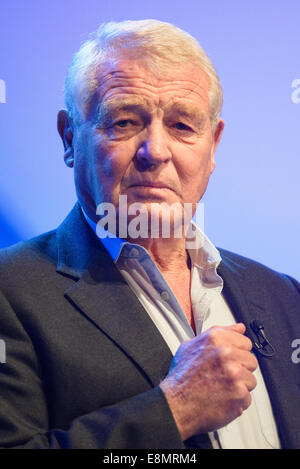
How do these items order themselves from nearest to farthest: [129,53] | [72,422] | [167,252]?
[72,422]
[129,53]
[167,252]

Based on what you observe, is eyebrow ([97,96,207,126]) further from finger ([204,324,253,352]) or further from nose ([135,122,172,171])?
finger ([204,324,253,352])

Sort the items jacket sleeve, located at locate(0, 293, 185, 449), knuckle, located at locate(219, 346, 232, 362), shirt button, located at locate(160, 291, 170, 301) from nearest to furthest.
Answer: jacket sleeve, located at locate(0, 293, 185, 449) < knuckle, located at locate(219, 346, 232, 362) < shirt button, located at locate(160, 291, 170, 301)

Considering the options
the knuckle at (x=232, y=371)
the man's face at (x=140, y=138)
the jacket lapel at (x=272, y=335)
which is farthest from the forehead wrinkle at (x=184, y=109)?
the knuckle at (x=232, y=371)

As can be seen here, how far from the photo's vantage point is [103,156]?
5.90 ft

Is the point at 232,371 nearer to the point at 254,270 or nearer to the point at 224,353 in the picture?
the point at 224,353

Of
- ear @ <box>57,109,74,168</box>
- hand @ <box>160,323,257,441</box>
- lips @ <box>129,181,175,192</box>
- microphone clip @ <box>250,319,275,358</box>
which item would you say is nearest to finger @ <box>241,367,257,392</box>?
hand @ <box>160,323,257,441</box>

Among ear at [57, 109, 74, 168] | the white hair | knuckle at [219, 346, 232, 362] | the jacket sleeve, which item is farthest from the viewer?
ear at [57, 109, 74, 168]

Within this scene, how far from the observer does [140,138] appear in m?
1.77

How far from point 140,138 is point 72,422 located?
878 millimetres

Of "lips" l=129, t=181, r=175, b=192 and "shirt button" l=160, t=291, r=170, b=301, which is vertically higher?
"lips" l=129, t=181, r=175, b=192

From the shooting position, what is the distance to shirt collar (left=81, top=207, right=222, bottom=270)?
5.80 feet

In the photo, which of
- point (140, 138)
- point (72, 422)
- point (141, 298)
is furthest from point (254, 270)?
point (72, 422)

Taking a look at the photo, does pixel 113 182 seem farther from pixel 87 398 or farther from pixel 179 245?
pixel 87 398

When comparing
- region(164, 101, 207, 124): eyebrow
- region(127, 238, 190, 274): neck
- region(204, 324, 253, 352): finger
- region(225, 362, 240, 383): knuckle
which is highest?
region(164, 101, 207, 124): eyebrow
